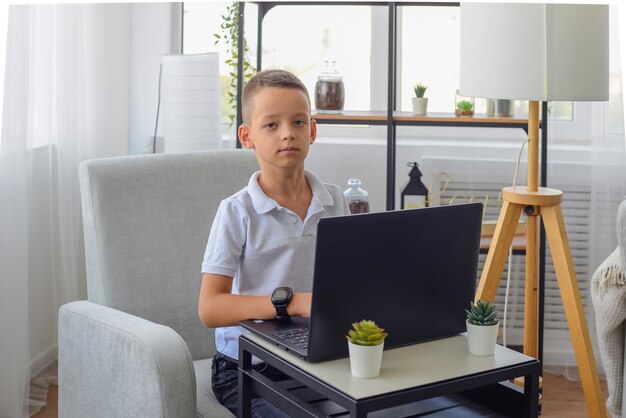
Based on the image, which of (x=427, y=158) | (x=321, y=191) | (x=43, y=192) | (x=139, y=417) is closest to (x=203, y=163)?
(x=321, y=191)

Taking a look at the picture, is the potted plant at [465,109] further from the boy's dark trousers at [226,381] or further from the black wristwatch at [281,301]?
the black wristwatch at [281,301]

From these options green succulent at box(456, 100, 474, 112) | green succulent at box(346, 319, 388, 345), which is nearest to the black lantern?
green succulent at box(456, 100, 474, 112)

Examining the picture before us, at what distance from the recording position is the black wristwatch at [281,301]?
149cm

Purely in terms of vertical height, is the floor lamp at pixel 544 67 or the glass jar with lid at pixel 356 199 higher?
the floor lamp at pixel 544 67

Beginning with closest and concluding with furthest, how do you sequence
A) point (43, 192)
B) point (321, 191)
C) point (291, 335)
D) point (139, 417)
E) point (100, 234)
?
point (291, 335), point (139, 417), point (321, 191), point (100, 234), point (43, 192)

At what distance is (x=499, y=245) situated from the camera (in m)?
2.46

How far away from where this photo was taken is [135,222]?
6.53 ft

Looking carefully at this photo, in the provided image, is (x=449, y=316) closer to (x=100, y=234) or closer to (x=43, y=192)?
(x=100, y=234)

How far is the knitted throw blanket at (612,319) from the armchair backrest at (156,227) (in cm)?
91

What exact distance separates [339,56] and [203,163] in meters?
1.60

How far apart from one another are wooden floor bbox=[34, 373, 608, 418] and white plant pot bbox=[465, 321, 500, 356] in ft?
5.28

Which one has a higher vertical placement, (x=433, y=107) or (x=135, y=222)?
(x=433, y=107)

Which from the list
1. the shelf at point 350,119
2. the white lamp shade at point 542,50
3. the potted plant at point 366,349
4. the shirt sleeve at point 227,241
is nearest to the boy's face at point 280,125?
the shirt sleeve at point 227,241

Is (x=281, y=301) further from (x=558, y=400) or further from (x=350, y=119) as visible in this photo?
(x=558, y=400)
